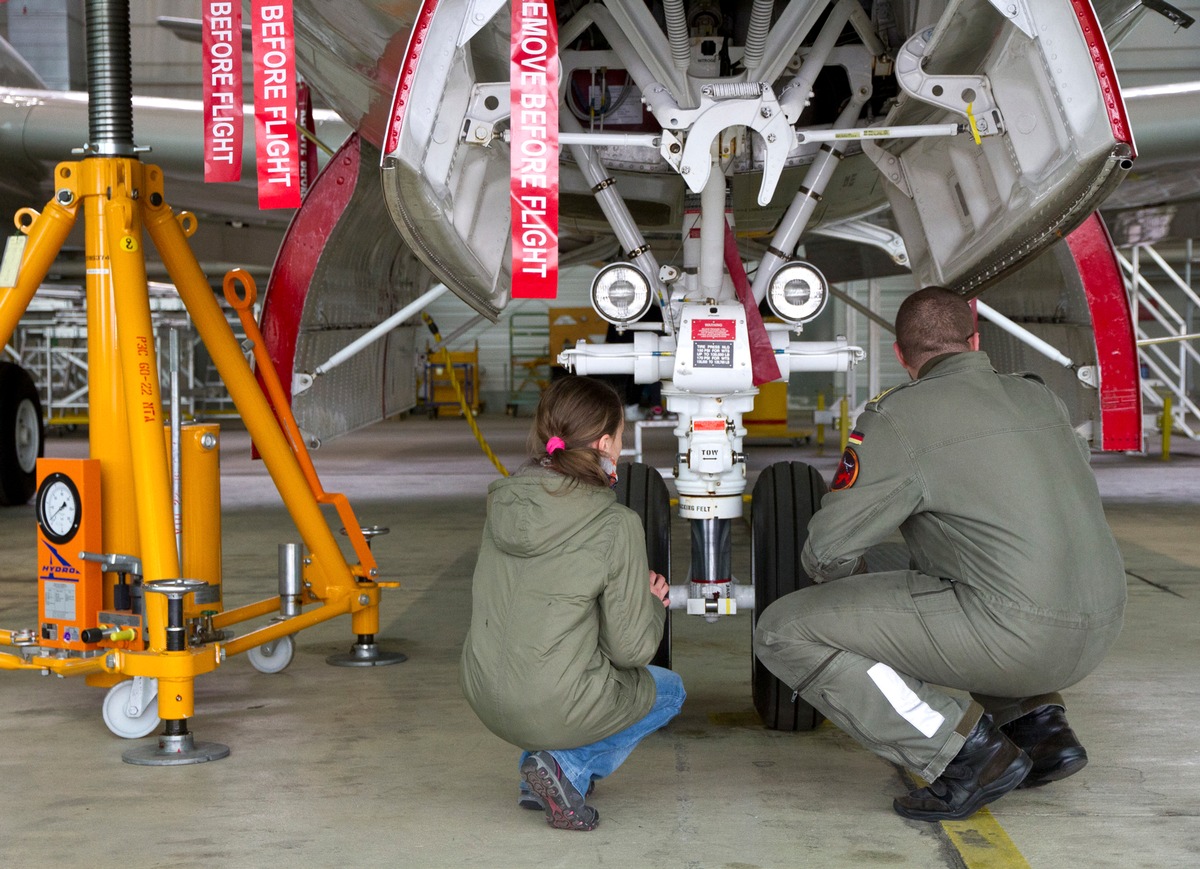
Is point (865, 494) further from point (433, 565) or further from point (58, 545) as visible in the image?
point (433, 565)

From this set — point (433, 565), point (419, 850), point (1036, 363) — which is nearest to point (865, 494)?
point (419, 850)

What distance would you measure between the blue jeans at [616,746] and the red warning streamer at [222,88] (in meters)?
2.14

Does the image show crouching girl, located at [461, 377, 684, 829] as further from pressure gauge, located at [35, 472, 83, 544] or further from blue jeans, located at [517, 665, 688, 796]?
pressure gauge, located at [35, 472, 83, 544]

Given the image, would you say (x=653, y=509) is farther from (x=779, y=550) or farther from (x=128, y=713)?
(x=128, y=713)

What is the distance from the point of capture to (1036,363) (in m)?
6.22

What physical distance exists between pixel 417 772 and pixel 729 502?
1.27m

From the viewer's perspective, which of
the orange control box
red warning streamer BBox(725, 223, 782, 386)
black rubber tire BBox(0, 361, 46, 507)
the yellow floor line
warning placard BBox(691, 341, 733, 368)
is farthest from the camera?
black rubber tire BBox(0, 361, 46, 507)

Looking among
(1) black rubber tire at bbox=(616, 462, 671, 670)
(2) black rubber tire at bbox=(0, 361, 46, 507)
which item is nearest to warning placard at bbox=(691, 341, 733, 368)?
(1) black rubber tire at bbox=(616, 462, 671, 670)

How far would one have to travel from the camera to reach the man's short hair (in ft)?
10.4

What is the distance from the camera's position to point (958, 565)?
2979 mm

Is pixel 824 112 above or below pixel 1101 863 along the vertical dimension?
above

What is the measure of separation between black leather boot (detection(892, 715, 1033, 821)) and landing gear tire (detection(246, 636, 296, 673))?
8.03ft

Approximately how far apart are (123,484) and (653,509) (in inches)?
64.7

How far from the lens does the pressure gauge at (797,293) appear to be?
13.8 feet
